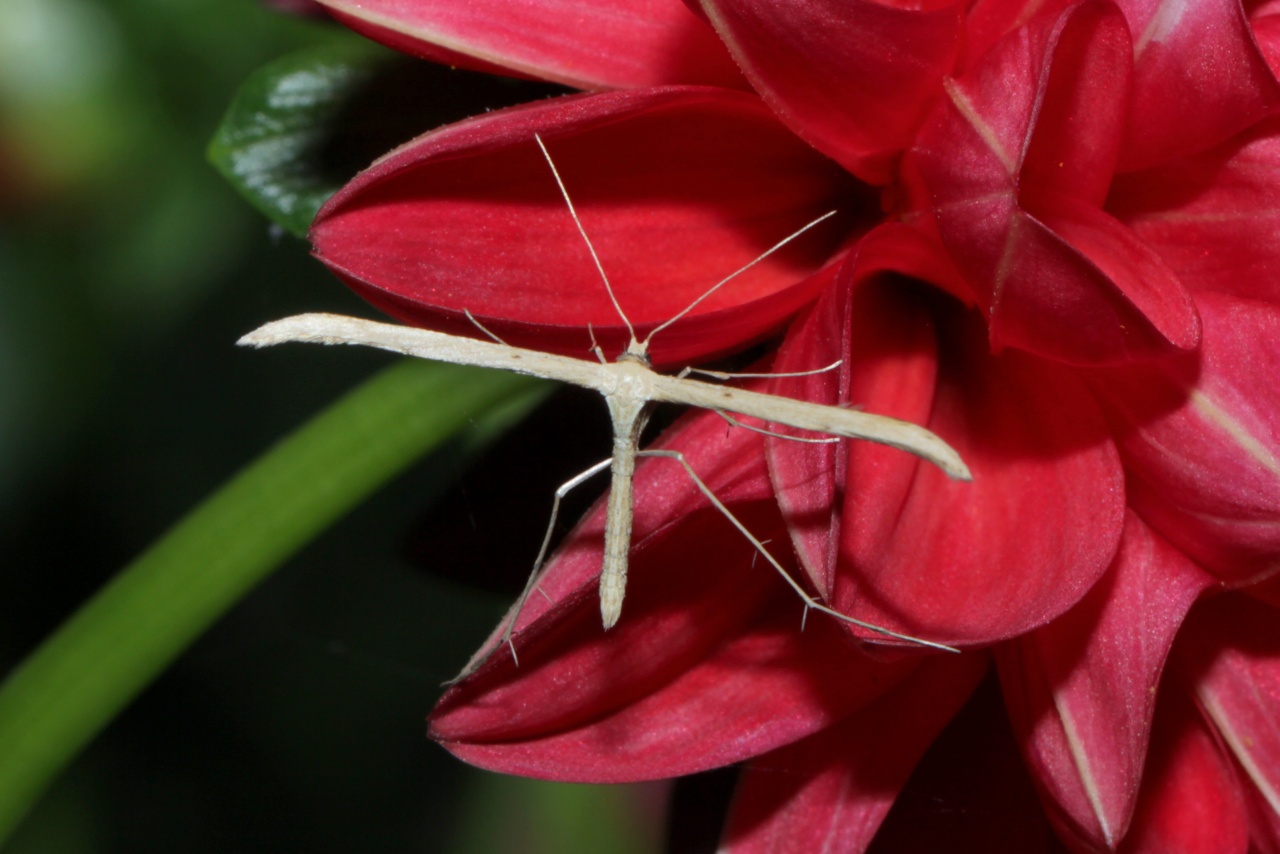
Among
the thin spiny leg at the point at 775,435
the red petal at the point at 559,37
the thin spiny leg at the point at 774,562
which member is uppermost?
the red petal at the point at 559,37

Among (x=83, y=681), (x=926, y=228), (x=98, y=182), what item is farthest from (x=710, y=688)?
(x=98, y=182)

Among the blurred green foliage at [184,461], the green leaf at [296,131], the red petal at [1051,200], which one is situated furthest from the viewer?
the blurred green foliage at [184,461]

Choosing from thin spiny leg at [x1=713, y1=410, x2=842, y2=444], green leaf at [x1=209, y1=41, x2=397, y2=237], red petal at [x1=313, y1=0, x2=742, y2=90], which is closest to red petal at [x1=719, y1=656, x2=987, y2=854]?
thin spiny leg at [x1=713, y1=410, x2=842, y2=444]

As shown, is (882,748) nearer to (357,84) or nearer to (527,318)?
(527,318)

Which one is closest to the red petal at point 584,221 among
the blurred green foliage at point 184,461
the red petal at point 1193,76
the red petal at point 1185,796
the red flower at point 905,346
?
the red flower at point 905,346

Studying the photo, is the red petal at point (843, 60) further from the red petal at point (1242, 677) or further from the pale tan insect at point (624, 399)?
the red petal at point (1242, 677)

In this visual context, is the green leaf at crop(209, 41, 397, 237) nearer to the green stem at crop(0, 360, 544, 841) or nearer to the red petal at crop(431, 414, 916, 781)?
the green stem at crop(0, 360, 544, 841)
